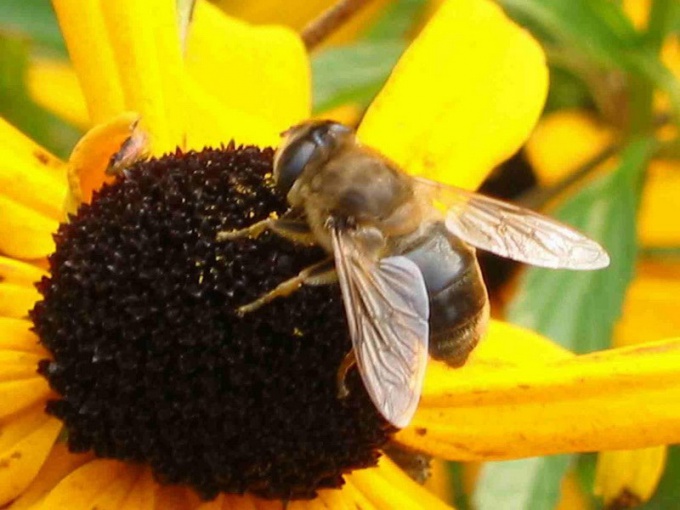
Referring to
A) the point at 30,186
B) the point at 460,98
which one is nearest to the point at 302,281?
the point at 30,186

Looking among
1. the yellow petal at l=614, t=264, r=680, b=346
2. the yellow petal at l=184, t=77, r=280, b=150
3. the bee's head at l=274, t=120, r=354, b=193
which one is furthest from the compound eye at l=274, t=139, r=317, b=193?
the yellow petal at l=614, t=264, r=680, b=346

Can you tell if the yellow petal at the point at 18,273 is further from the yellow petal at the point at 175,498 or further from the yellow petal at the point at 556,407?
the yellow petal at the point at 556,407

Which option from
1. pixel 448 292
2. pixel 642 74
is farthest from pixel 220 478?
pixel 642 74

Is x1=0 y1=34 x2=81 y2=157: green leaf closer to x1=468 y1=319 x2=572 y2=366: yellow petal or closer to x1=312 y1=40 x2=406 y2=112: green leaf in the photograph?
x1=312 y1=40 x2=406 y2=112: green leaf

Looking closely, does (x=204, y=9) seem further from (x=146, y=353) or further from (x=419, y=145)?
(x=146, y=353)

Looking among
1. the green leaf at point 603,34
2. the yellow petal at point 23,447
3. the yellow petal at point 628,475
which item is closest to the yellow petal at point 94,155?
the yellow petal at point 23,447

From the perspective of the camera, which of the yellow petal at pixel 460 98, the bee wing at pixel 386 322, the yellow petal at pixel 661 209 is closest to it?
the bee wing at pixel 386 322

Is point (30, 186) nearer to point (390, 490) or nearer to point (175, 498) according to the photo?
point (175, 498)
